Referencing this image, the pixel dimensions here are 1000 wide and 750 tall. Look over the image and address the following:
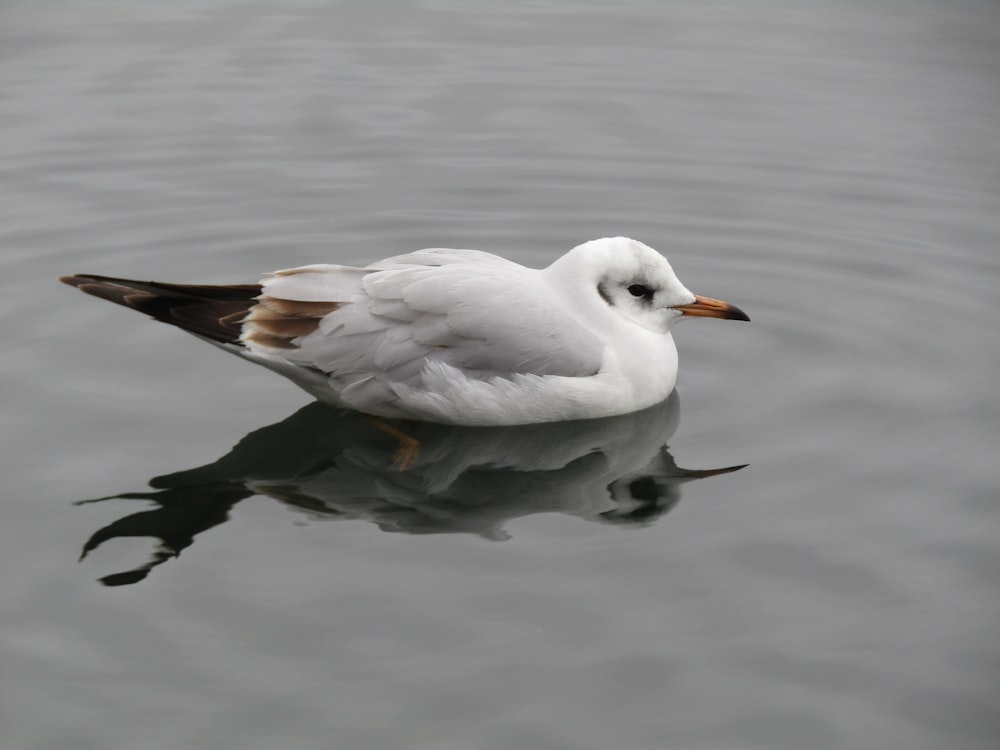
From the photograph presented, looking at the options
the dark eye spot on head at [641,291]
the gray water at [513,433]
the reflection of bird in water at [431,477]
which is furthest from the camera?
the dark eye spot on head at [641,291]

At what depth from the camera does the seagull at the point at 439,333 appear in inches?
278

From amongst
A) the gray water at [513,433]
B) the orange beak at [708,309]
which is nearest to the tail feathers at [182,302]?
the gray water at [513,433]

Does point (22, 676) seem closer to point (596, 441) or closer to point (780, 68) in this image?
point (596, 441)

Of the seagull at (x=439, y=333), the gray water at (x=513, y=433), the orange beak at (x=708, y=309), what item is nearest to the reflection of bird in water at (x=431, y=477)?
the gray water at (x=513, y=433)

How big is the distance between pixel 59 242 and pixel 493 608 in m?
5.07

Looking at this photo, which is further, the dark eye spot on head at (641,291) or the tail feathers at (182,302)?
the dark eye spot on head at (641,291)

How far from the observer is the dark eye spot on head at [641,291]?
24.7ft

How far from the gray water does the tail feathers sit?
0.52 meters

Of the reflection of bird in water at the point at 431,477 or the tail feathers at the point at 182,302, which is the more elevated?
the tail feathers at the point at 182,302

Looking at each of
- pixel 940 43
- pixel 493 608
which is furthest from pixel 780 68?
pixel 493 608

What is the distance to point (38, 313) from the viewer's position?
27.9 feet

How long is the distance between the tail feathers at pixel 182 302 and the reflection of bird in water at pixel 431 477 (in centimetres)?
57

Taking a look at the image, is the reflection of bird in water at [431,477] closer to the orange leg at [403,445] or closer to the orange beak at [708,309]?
the orange leg at [403,445]

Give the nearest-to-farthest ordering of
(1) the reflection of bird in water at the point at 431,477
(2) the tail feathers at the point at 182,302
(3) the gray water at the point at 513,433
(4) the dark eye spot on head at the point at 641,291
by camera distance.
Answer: (3) the gray water at the point at 513,433
(1) the reflection of bird in water at the point at 431,477
(2) the tail feathers at the point at 182,302
(4) the dark eye spot on head at the point at 641,291
